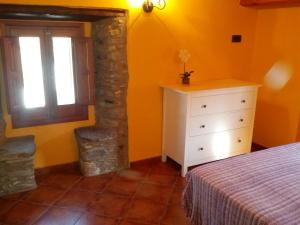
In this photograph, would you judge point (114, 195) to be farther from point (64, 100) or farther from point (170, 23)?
point (170, 23)

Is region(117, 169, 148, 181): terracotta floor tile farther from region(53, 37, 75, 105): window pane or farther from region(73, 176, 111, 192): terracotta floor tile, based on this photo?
region(53, 37, 75, 105): window pane

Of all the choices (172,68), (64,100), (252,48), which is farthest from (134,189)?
(252,48)

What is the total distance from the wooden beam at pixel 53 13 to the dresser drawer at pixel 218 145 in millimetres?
1599

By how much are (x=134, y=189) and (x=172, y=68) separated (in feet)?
4.79

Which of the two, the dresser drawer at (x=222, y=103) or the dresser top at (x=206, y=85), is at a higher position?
the dresser top at (x=206, y=85)

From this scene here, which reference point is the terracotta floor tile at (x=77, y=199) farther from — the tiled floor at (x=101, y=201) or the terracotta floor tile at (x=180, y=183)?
the terracotta floor tile at (x=180, y=183)

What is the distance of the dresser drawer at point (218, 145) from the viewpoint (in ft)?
10.5

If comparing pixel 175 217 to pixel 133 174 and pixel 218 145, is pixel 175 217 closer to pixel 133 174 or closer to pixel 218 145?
pixel 133 174

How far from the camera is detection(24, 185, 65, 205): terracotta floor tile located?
107 inches

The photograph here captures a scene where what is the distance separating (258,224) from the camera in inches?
56.6

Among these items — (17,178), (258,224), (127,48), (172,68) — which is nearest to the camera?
(258,224)

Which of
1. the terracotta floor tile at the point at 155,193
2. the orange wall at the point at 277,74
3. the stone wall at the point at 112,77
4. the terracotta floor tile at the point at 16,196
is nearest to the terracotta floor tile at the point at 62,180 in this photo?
the terracotta floor tile at the point at 16,196

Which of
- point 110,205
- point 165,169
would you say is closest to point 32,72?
point 110,205

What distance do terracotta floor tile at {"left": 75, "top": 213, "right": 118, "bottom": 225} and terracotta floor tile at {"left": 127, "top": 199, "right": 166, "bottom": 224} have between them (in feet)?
0.54
